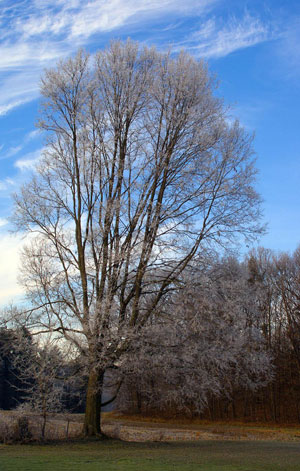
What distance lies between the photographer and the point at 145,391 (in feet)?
46.0

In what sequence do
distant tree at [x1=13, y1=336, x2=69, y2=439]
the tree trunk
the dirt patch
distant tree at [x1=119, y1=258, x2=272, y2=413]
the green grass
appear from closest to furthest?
the green grass → distant tree at [x1=119, y1=258, x2=272, y2=413] → distant tree at [x1=13, y1=336, x2=69, y2=439] → the tree trunk → the dirt patch

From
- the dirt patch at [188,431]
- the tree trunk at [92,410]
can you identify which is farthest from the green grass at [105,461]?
the dirt patch at [188,431]

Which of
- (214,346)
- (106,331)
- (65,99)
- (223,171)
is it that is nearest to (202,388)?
(214,346)

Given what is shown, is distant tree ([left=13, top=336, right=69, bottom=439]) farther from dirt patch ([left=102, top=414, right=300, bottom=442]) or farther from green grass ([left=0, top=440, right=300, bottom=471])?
dirt patch ([left=102, top=414, right=300, bottom=442])

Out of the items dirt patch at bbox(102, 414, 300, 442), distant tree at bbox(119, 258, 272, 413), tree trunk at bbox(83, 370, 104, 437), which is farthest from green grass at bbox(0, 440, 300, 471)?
dirt patch at bbox(102, 414, 300, 442)

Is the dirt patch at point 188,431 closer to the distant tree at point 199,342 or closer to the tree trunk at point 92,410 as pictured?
the tree trunk at point 92,410

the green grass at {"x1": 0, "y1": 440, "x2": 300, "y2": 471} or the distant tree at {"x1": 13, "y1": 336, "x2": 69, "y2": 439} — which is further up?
the distant tree at {"x1": 13, "y1": 336, "x2": 69, "y2": 439}

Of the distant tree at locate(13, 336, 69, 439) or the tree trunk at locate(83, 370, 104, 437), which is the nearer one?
the distant tree at locate(13, 336, 69, 439)

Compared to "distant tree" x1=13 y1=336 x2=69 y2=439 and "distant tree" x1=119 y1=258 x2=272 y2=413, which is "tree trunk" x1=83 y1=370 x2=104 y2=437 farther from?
"distant tree" x1=119 y1=258 x2=272 y2=413

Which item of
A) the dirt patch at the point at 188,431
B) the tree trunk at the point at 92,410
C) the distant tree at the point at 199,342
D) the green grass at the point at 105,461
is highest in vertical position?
the distant tree at the point at 199,342

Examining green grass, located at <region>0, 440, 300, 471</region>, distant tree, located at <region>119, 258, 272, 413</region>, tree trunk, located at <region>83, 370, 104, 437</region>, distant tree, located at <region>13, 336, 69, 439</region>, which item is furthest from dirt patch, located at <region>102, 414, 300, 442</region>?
distant tree, located at <region>119, 258, 272, 413</region>

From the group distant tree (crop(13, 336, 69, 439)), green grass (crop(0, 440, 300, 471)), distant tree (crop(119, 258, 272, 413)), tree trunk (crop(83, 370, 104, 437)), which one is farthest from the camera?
tree trunk (crop(83, 370, 104, 437))

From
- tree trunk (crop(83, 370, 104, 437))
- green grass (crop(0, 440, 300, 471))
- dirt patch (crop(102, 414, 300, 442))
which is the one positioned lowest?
dirt patch (crop(102, 414, 300, 442))

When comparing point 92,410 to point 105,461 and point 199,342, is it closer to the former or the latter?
point 199,342
